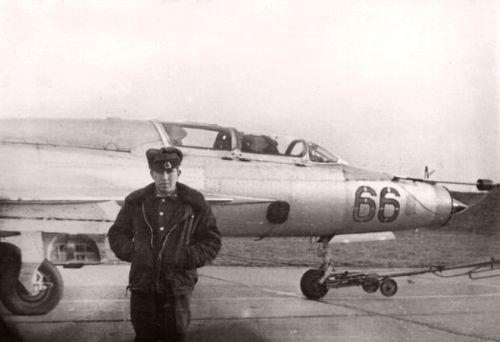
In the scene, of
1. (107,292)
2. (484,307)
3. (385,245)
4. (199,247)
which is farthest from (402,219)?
(385,245)

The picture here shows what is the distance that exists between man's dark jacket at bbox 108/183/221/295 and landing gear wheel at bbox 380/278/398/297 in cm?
542

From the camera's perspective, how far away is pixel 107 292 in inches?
390

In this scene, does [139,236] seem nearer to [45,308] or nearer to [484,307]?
[45,308]

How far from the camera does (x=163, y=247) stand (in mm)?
4570

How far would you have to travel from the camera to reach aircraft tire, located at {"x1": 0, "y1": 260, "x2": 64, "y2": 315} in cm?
644

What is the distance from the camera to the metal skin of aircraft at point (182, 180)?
643cm

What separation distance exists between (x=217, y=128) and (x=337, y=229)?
7.96 feet

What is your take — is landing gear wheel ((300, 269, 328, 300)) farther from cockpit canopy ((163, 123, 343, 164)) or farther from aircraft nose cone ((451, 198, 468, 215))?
aircraft nose cone ((451, 198, 468, 215))

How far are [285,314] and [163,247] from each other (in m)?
3.75

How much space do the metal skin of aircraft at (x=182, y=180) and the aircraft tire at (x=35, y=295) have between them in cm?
1

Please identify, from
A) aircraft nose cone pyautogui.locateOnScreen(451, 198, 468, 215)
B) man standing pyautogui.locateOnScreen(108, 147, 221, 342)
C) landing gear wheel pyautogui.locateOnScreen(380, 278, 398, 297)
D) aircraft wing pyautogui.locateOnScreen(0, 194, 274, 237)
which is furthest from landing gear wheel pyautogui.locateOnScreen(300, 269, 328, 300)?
man standing pyautogui.locateOnScreen(108, 147, 221, 342)

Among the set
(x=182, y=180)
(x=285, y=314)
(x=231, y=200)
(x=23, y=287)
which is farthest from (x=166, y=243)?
(x=285, y=314)

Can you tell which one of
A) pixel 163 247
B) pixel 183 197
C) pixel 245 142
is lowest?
pixel 163 247

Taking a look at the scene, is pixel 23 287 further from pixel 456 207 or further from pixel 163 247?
pixel 456 207
